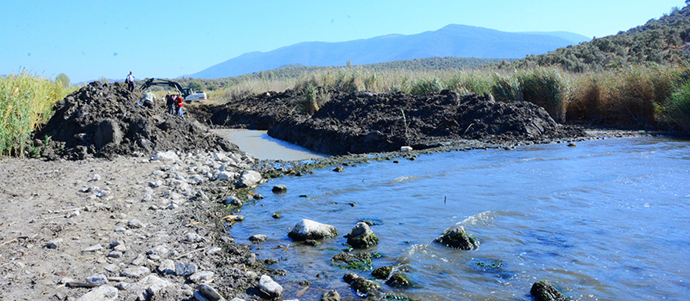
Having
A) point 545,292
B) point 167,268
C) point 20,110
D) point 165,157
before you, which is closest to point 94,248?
point 167,268

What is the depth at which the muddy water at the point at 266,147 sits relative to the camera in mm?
12263

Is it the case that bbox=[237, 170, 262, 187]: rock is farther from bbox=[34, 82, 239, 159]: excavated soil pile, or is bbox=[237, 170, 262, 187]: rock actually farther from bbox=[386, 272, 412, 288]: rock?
bbox=[386, 272, 412, 288]: rock

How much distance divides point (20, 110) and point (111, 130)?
63.1 inches

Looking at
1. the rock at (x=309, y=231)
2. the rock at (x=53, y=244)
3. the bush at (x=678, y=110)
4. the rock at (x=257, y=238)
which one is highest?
the bush at (x=678, y=110)

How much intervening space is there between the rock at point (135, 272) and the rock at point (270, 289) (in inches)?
38.4

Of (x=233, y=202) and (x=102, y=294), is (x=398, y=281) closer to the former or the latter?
(x=102, y=294)

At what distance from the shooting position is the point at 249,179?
7.54 meters

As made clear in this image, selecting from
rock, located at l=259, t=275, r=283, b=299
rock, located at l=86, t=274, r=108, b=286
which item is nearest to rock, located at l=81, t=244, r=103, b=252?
rock, located at l=86, t=274, r=108, b=286

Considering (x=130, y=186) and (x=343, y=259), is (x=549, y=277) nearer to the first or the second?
(x=343, y=259)

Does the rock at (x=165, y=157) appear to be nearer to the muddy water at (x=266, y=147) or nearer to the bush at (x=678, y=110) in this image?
the muddy water at (x=266, y=147)

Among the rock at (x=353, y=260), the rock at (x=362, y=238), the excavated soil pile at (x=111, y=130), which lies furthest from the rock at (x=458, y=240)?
the excavated soil pile at (x=111, y=130)

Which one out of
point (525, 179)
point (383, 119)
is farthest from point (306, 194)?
point (383, 119)

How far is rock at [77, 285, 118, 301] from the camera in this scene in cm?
310

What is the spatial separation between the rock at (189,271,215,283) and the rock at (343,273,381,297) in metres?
1.14
